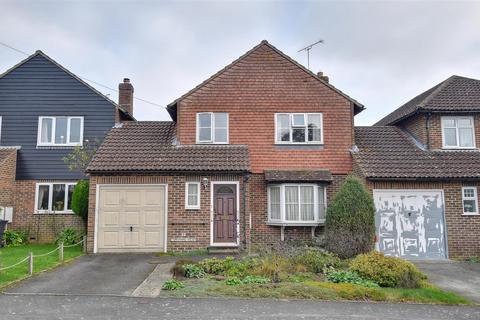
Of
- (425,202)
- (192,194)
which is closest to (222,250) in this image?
(192,194)

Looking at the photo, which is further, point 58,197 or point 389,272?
point 58,197

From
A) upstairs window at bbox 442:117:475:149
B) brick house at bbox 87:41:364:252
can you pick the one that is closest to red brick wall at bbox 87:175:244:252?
brick house at bbox 87:41:364:252

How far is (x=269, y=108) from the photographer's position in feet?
56.9

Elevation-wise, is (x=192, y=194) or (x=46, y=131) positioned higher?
(x=46, y=131)

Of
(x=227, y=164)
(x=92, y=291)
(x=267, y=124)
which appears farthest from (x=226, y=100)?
(x=92, y=291)

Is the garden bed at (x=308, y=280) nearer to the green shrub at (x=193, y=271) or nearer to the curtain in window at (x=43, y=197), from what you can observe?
the green shrub at (x=193, y=271)

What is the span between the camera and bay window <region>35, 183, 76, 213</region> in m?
18.7

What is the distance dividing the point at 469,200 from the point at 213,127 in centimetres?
1038

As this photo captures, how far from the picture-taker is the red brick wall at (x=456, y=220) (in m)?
15.2

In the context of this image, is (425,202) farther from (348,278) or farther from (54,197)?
(54,197)

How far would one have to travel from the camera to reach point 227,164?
1567 centimetres

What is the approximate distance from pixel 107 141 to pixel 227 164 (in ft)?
17.3

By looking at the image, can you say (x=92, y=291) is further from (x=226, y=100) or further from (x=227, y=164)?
(x=226, y=100)

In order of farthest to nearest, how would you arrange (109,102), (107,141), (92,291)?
(109,102) → (107,141) → (92,291)
